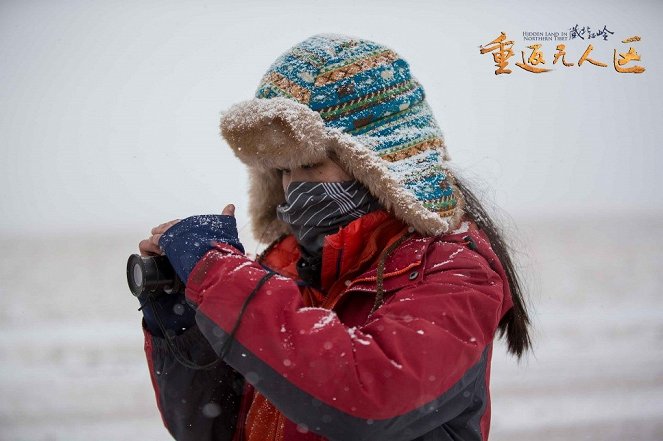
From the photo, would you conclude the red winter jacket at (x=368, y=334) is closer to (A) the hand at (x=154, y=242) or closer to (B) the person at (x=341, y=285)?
(B) the person at (x=341, y=285)

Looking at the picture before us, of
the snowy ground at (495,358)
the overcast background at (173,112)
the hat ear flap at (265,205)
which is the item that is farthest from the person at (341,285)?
the overcast background at (173,112)

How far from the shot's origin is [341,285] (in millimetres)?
1422

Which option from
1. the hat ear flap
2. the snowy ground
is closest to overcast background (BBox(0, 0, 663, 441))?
the snowy ground

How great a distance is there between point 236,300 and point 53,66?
817 centimetres

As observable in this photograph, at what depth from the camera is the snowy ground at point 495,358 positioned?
366 centimetres

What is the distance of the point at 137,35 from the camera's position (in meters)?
7.32

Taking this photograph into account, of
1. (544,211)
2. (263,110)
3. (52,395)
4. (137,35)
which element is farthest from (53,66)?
(263,110)

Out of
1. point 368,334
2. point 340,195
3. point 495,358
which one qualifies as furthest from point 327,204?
point 495,358

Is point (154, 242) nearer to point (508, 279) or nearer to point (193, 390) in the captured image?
point (193, 390)

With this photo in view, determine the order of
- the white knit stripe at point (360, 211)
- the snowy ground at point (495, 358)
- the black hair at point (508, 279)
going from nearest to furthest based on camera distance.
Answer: the white knit stripe at point (360, 211) → the black hair at point (508, 279) → the snowy ground at point (495, 358)

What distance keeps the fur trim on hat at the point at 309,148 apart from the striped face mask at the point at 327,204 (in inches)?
1.7

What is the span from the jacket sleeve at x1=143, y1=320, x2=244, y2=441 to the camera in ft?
0.49

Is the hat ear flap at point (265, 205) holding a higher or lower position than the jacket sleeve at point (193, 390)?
higher

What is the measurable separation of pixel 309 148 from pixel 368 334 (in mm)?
458
